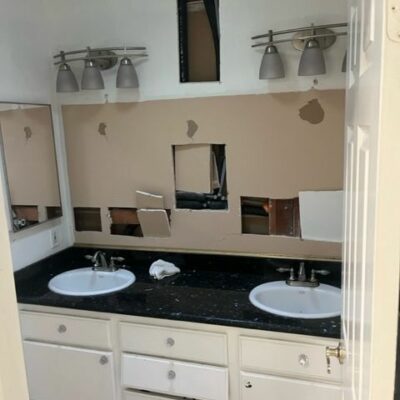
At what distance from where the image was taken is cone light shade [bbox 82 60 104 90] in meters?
2.18

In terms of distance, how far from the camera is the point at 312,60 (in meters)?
1.85

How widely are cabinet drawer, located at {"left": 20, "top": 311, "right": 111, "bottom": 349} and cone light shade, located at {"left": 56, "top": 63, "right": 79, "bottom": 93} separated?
1.14 m

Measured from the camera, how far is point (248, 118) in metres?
2.13

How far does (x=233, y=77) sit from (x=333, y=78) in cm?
48

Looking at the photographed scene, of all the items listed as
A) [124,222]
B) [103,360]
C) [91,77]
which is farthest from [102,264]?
[91,77]

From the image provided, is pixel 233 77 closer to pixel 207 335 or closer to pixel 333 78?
pixel 333 78

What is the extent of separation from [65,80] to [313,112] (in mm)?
1275

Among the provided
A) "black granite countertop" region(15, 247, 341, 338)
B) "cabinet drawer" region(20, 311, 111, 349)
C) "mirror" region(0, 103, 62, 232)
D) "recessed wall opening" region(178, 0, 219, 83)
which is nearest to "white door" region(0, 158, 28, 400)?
"black granite countertop" region(15, 247, 341, 338)

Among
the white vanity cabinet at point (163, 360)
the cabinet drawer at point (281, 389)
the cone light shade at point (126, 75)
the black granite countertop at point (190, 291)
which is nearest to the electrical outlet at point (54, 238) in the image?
the black granite countertop at point (190, 291)

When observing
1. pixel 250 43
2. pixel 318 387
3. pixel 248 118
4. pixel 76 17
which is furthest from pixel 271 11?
pixel 318 387

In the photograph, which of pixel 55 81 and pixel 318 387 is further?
pixel 55 81

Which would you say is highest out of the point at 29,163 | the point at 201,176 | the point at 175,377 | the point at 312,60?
the point at 312,60

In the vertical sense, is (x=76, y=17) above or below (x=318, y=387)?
above

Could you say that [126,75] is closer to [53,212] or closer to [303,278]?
[53,212]
